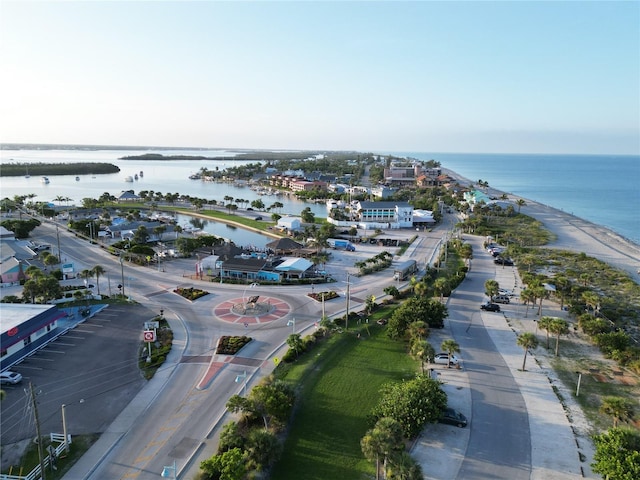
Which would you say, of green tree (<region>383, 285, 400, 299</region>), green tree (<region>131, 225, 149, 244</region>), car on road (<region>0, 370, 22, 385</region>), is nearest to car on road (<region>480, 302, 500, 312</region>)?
green tree (<region>383, 285, 400, 299</region>)

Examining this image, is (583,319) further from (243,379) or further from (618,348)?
(243,379)

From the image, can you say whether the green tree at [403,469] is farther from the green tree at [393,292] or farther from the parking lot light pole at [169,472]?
the green tree at [393,292]

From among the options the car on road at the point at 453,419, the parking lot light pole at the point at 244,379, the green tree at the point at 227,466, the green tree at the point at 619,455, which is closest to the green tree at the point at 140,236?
the parking lot light pole at the point at 244,379

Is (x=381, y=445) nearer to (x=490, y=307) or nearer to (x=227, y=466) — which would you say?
(x=227, y=466)

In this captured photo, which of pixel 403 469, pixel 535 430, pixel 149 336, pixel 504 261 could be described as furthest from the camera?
pixel 504 261

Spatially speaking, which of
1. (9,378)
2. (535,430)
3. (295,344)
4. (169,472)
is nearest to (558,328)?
(535,430)
